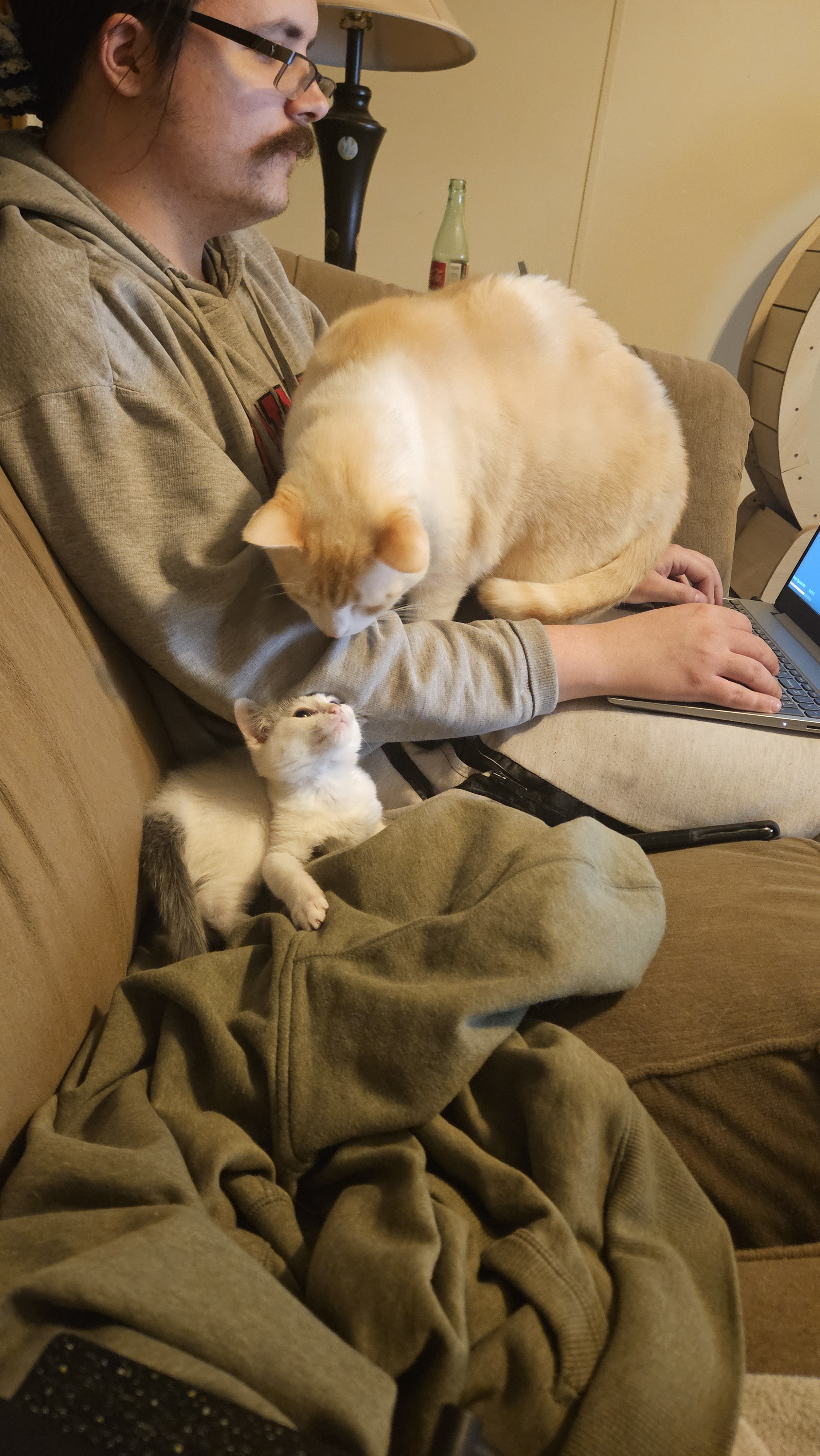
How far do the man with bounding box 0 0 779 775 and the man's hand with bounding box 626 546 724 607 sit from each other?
0.46 ft

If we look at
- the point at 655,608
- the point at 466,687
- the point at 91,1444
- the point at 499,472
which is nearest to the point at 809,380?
the point at 655,608

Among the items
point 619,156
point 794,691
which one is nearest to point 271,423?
point 794,691

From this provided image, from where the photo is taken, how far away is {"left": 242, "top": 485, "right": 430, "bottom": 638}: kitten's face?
907 mm

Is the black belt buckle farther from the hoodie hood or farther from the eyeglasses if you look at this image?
the eyeglasses

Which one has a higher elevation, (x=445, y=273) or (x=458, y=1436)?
(x=445, y=273)

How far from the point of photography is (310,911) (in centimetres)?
82

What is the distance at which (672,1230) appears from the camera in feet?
2.06

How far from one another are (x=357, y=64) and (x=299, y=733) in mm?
1596

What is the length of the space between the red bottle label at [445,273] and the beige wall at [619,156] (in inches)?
27.2

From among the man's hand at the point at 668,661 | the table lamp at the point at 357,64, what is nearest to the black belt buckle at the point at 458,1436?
the man's hand at the point at 668,661

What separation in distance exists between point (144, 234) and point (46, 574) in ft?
1.65

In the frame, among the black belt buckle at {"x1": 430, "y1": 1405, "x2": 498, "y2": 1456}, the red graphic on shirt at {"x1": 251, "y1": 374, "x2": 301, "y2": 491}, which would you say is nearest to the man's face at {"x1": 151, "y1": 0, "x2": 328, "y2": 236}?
the red graphic on shirt at {"x1": 251, "y1": 374, "x2": 301, "y2": 491}

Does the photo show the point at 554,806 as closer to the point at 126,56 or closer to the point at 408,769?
the point at 408,769

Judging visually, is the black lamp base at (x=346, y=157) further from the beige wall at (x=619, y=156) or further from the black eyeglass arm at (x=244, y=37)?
the beige wall at (x=619, y=156)
